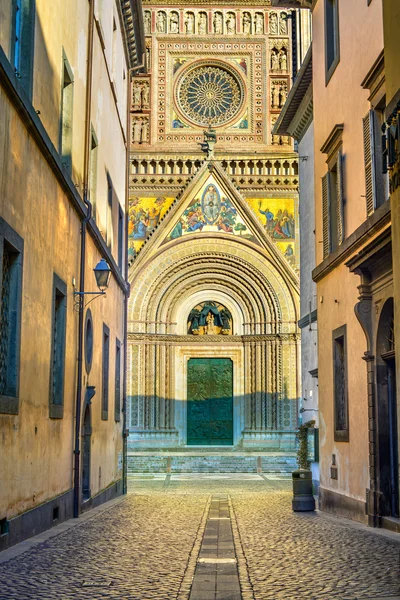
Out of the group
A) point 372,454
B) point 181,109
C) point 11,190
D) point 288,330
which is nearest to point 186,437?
point 288,330

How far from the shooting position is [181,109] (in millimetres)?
35156

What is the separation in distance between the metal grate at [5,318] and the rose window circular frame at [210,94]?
88.0ft

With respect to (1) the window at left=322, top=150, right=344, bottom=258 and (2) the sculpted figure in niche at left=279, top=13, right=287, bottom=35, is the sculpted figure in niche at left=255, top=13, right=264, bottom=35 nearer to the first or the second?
(2) the sculpted figure in niche at left=279, top=13, right=287, bottom=35

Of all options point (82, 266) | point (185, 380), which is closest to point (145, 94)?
point (185, 380)

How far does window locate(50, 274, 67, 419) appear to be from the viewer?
11.4 meters

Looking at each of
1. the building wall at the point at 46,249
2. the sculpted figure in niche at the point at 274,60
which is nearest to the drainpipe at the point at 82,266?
the building wall at the point at 46,249

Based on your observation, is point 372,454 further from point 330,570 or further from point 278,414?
point 278,414

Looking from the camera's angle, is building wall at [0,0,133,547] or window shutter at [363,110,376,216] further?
window shutter at [363,110,376,216]

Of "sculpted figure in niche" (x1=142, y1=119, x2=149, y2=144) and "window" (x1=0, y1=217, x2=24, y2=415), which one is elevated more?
"sculpted figure in niche" (x1=142, y1=119, x2=149, y2=144)

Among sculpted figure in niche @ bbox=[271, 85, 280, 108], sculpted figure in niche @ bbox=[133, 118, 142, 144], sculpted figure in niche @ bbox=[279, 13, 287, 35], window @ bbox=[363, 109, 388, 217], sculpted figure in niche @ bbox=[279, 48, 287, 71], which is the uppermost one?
sculpted figure in niche @ bbox=[279, 13, 287, 35]

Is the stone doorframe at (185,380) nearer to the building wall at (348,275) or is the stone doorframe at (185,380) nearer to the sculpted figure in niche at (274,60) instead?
the sculpted figure in niche at (274,60)

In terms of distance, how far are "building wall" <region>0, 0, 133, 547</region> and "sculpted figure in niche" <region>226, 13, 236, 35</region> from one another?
20.6 metres

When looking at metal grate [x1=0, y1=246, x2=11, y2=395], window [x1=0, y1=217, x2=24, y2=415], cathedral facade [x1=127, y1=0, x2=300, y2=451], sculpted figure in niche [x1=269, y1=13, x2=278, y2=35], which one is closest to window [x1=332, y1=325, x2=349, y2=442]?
window [x1=0, y1=217, x2=24, y2=415]

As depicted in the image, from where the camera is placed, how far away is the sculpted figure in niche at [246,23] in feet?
117
